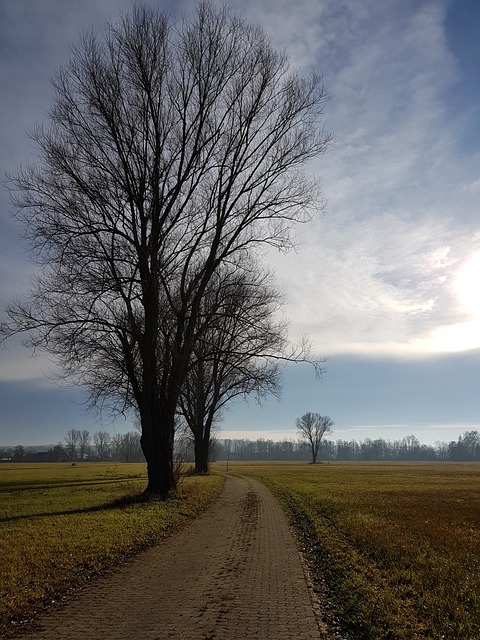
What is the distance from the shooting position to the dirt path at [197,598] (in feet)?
17.5

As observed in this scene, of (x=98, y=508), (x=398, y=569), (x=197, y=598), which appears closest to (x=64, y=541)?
(x=197, y=598)

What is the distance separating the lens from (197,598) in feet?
21.2

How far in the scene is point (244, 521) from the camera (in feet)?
46.5

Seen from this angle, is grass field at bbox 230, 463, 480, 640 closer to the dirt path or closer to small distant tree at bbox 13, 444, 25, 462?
the dirt path

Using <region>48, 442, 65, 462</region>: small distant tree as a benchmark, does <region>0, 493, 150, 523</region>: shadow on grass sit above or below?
above

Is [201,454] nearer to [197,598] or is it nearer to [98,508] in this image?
[98,508]

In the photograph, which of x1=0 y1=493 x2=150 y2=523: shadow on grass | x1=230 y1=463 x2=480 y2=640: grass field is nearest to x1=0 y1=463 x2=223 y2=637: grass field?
x1=0 y1=493 x2=150 y2=523: shadow on grass

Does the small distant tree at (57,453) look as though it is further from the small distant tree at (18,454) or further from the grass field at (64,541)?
the grass field at (64,541)

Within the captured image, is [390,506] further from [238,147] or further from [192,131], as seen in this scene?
[192,131]

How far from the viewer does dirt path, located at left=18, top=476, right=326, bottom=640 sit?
5.33m

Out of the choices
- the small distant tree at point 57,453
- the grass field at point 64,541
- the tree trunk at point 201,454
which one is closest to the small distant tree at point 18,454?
the small distant tree at point 57,453

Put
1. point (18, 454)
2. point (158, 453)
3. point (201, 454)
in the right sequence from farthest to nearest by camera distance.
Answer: point (18, 454) → point (201, 454) → point (158, 453)

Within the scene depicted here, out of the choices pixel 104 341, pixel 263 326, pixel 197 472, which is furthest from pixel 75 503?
pixel 197 472

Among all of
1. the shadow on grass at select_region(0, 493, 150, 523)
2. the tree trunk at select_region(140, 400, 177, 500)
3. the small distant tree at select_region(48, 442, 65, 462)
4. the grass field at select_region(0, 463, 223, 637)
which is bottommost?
the small distant tree at select_region(48, 442, 65, 462)
